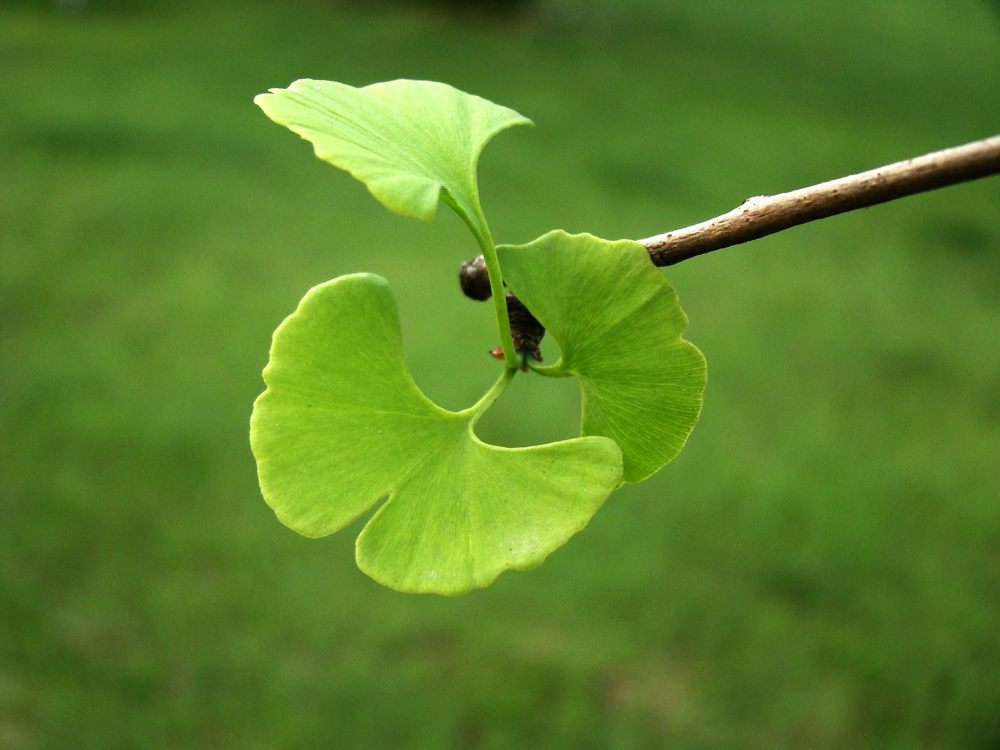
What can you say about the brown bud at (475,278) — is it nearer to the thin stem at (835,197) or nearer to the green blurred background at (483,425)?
the thin stem at (835,197)

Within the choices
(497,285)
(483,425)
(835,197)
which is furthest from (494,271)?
(483,425)

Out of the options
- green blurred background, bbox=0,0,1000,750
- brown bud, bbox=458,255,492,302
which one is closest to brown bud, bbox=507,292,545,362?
brown bud, bbox=458,255,492,302

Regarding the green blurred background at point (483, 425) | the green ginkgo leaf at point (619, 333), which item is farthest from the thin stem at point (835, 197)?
the green blurred background at point (483, 425)

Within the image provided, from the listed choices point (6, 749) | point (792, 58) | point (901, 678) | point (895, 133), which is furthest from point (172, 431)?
point (792, 58)

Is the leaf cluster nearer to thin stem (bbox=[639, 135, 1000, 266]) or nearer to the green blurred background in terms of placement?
thin stem (bbox=[639, 135, 1000, 266])

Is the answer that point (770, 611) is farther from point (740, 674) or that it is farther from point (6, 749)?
point (6, 749)
